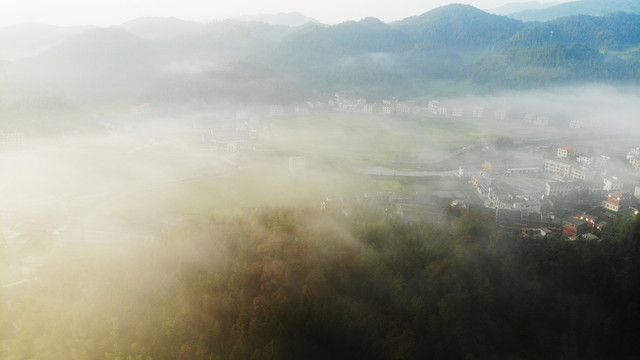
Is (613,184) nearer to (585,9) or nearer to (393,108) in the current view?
(393,108)

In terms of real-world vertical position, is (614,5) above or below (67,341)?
above

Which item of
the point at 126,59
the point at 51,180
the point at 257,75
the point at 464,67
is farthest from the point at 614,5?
the point at 51,180

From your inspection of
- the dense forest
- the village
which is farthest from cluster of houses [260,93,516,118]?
the dense forest

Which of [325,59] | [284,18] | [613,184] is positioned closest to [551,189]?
[613,184]

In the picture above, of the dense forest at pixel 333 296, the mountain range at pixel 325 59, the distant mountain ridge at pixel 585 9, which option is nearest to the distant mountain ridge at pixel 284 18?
the mountain range at pixel 325 59

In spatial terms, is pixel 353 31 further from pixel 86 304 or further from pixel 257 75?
pixel 86 304
